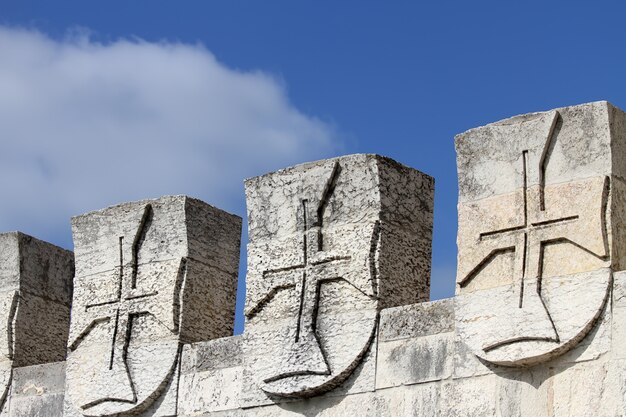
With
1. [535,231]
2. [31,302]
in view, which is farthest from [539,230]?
[31,302]

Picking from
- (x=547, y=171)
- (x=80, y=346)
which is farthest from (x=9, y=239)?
(x=547, y=171)

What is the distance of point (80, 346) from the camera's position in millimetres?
11688

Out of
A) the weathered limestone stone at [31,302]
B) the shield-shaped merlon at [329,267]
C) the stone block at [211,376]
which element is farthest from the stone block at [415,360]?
the weathered limestone stone at [31,302]

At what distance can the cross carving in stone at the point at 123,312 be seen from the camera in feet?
37.2

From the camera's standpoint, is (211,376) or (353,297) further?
(211,376)

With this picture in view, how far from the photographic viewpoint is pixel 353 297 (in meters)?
10.4

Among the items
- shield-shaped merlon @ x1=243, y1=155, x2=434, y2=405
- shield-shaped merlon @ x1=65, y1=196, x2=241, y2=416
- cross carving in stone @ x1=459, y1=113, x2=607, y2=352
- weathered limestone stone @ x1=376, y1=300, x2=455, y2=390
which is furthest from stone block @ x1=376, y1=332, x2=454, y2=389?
shield-shaped merlon @ x1=65, y1=196, x2=241, y2=416

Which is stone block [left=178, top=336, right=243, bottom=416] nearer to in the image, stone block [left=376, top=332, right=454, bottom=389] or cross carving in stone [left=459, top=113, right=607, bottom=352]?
stone block [left=376, top=332, right=454, bottom=389]

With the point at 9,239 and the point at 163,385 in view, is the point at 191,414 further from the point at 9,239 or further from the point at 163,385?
the point at 9,239

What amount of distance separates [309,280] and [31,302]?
9.11ft

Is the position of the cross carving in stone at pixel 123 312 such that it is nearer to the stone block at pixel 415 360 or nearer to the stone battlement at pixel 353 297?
the stone battlement at pixel 353 297

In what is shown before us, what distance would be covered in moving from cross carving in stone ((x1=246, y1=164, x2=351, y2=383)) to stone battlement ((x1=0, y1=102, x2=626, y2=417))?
0.4 inches

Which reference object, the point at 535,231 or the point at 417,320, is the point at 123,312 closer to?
the point at 417,320

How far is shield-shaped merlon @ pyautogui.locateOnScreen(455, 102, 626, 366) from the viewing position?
935 cm
